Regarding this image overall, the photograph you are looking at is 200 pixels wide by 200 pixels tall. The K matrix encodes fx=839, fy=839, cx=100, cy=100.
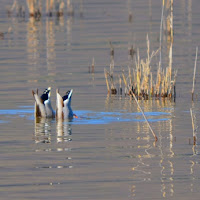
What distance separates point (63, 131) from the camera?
10.9 metres

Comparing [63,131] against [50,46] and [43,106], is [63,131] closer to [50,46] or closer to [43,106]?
[43,106]

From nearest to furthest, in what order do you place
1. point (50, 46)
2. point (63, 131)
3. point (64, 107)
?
point (63, 131) < point (64, 107) < point (50, 46)

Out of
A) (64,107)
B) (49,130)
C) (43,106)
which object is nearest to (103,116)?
(64,107)

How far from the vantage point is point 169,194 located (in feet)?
24.0

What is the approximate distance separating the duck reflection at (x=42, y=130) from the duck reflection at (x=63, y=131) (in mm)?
127

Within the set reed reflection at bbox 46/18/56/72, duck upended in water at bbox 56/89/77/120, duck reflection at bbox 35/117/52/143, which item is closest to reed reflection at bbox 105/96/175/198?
duck reflection at bbox 35/117/52/143

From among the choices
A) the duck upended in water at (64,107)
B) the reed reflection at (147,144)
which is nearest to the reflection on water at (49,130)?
the duck upended in water at (64,107)

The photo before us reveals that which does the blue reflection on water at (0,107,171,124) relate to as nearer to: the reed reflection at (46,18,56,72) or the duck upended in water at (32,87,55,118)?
the duck upended in water at (32,87,55,118)

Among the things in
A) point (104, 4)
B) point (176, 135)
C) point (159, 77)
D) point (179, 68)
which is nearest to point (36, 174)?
point (176, 135)

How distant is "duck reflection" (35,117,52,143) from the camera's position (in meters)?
10.2

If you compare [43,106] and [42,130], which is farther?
[43,106]

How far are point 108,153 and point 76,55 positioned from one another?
1163 centimetres

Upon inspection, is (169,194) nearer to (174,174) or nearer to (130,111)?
(174,174)

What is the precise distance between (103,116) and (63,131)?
1252 millimetres
